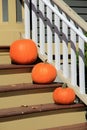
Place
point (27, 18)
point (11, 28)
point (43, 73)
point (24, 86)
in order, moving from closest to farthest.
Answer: point (24, 86)
point (43, 73)
point (27, 18)
point (11, 28)

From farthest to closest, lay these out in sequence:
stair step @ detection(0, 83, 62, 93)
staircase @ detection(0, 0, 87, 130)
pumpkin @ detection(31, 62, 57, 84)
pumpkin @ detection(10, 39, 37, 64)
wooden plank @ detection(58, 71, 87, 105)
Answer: pumpkin @ detection(10, 39, 37, 64), pumpkin @ detection(31, 62, 57, 84), wooden plank @ detection(58, 71, 87, 105), stair step @ detection(0, 83, 62, 93), staircase @ detection(0, 0, 87, 130)

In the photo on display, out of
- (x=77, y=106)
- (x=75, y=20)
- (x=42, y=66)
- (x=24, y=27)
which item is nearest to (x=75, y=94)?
(x=77, y=106)

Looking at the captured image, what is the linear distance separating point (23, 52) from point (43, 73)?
0.48 metres

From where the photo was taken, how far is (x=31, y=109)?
15.1 feet

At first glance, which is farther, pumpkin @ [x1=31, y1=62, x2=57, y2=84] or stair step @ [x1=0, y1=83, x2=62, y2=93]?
pumpkin @ [x1=31, y1=62, x2=57, y2=84]

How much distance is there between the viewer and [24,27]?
6195 millimetres

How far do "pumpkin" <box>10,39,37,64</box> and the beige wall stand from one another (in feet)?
2.20

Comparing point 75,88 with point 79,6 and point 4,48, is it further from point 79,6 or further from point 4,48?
point 79,6

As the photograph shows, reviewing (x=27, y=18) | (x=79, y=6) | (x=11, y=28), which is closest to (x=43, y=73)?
(x=27, y=18)

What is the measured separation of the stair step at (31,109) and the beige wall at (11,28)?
5.27 feet

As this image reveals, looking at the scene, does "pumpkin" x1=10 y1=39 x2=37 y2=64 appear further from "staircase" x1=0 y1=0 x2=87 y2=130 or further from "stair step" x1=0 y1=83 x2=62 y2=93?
"stair step" x1=0 y1=83 x2=62 y2=93

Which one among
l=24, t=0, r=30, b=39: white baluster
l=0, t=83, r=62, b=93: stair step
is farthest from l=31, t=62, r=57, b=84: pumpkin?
l=24, t=0, r=30, b=39: white baluster

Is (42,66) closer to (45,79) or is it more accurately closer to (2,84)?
(45,79)

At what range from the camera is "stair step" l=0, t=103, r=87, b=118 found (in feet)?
14.6
